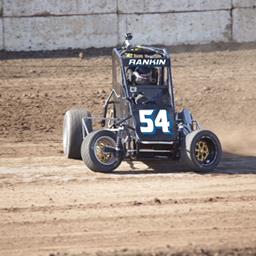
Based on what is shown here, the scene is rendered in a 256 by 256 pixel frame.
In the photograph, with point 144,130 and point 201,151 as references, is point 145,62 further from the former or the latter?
point 201,151

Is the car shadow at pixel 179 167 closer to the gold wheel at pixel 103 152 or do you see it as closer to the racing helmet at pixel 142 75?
the gold wheel at pixel 103 152

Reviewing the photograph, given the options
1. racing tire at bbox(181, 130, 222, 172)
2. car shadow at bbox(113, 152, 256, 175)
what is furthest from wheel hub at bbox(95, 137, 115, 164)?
racing tire at bbox(181, 130, 222, 172)

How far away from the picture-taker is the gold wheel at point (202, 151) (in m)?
12.1

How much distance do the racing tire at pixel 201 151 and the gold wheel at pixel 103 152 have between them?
893 millimetres

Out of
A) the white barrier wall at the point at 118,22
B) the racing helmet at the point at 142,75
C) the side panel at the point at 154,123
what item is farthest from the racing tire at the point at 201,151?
the white barrier wall at the point at 118,22

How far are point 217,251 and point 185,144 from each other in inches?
152

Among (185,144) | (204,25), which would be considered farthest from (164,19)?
(185,144)

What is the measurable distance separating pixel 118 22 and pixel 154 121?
406 inches

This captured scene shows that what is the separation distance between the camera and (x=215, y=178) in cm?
1188

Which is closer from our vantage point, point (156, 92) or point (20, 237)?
point (20, 237)

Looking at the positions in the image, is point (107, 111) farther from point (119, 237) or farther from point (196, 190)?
point (119, 237)

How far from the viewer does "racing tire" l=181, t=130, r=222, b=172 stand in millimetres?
12039

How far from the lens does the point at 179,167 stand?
41.9 ft

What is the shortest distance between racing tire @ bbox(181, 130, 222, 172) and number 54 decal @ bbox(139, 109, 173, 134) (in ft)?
0.95
